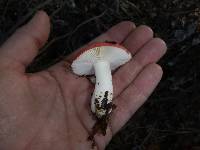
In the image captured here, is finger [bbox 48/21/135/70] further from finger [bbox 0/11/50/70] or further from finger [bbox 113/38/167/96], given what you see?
finger [bbox 0/11/50/70]

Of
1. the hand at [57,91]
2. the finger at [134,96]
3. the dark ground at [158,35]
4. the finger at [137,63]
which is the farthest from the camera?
the dark ground at [158,35]

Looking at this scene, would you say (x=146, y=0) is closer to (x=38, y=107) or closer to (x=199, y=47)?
(x=199, y=47)

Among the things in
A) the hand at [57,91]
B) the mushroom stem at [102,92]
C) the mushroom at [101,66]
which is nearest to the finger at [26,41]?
the hand at [57,91]

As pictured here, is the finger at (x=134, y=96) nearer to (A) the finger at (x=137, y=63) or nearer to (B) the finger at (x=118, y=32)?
(A) the finger at (x=137, y=63)

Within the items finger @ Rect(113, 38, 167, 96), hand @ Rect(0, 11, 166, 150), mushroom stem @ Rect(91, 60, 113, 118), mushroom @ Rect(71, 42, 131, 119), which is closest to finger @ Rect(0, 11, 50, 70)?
hand @ Rect(0, 11, 166, 150)

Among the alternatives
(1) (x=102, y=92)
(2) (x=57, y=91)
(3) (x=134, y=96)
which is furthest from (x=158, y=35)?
(2) (x=57, y=91)

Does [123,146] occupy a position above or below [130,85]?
below

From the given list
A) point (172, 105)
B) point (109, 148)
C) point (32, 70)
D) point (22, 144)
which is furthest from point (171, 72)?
point (22, 144)
